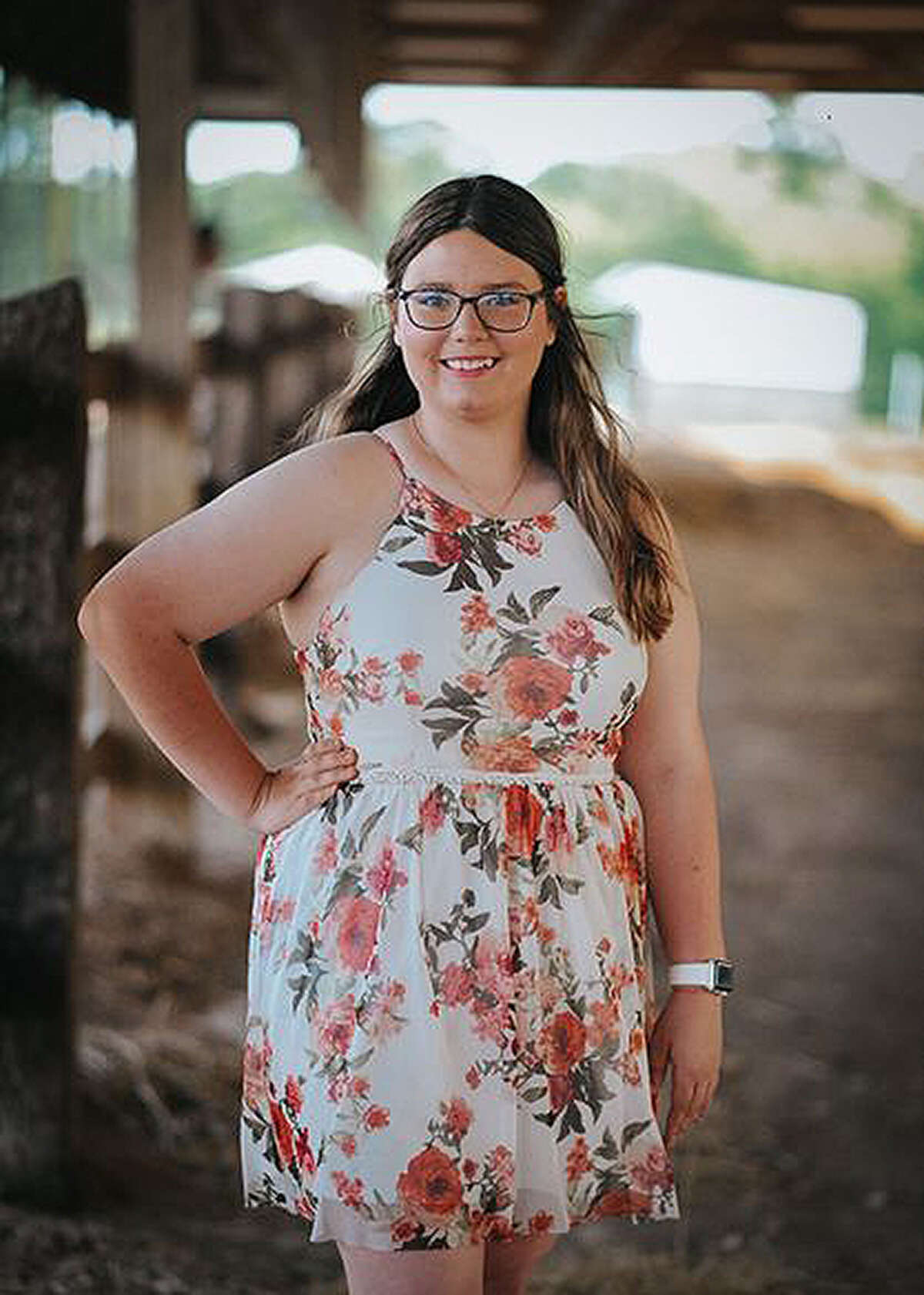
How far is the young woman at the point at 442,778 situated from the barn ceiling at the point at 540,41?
87.8 inches

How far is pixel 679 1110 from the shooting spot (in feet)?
6.03

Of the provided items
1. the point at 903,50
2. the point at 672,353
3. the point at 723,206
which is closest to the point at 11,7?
the point at 903,50

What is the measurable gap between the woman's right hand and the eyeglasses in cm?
38

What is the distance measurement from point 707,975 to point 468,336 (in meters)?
0.63

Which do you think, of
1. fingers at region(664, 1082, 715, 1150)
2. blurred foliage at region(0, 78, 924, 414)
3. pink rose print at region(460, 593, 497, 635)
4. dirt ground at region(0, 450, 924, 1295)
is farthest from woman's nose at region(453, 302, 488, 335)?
blurred foliage at region(0, 78, 924, 414)

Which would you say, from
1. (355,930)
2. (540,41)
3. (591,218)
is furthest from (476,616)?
(591,218)

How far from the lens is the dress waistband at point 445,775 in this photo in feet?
5.41

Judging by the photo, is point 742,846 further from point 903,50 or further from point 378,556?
point 378,556

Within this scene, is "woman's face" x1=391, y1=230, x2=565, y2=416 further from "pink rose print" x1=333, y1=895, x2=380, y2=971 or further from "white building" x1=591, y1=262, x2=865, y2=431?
"white building" x1=591, y1=262, x2=865, y2=431

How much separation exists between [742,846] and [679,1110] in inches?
167

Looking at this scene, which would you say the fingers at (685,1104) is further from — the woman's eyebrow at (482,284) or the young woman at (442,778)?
the woman's eyebrow at (482,284)

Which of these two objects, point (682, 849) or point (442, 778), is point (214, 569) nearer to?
point (442, 778)

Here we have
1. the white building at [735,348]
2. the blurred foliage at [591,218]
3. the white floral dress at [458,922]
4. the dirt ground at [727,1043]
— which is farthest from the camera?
the white building at [735,348]

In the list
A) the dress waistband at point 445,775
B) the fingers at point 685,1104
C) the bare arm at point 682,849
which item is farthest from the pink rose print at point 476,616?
the fingers at point 685,1104
